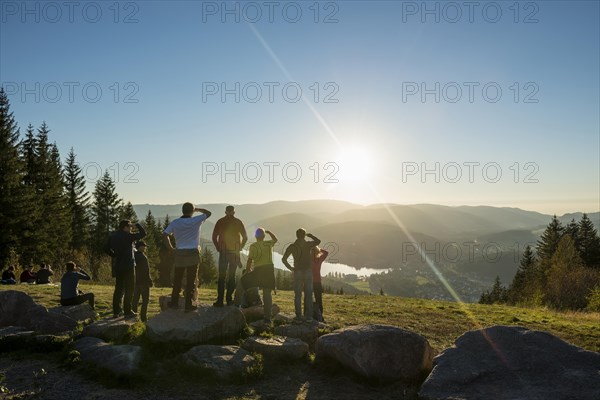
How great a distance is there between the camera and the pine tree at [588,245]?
240 ft

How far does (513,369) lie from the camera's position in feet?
30.1

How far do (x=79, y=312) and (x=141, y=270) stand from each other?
117 inches

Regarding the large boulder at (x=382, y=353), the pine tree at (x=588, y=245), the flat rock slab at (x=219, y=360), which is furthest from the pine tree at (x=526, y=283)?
the flat rock slab at (x=219, y=360)

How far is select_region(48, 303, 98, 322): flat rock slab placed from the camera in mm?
13816

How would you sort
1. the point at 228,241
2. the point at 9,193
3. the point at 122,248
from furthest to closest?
the point at 9,193 → the point at 122,248 → the point at 228,241

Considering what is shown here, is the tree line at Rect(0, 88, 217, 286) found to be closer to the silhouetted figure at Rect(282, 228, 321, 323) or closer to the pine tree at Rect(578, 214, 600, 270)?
the silhouetted figure at Rect(282, 228, 321, 323)

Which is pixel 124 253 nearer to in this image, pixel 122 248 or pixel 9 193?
pixel 122 248

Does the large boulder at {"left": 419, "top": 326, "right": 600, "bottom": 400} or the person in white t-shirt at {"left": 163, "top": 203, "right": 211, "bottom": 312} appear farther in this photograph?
the person in white t-shirt at {"left": 163, "top": 203, "right": 211, "bottom": 312}

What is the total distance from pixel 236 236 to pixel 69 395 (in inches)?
215

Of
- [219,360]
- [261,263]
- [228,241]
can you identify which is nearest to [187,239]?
[228,241]

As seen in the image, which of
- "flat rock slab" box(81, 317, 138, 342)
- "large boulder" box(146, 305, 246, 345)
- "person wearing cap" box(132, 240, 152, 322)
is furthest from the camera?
"person wearing cap" box(132, 240, 152, 322)

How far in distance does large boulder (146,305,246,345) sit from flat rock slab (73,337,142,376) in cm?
75

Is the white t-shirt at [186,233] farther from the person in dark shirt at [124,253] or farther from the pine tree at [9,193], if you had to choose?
the pine tree at [9,193]

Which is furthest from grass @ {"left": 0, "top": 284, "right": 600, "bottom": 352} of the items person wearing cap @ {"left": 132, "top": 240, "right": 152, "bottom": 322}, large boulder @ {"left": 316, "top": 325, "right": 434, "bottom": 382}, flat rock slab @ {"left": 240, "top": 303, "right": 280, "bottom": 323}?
large boulder @ {"left": 316, "top": 325, "right": 434, "bottom": 382}
